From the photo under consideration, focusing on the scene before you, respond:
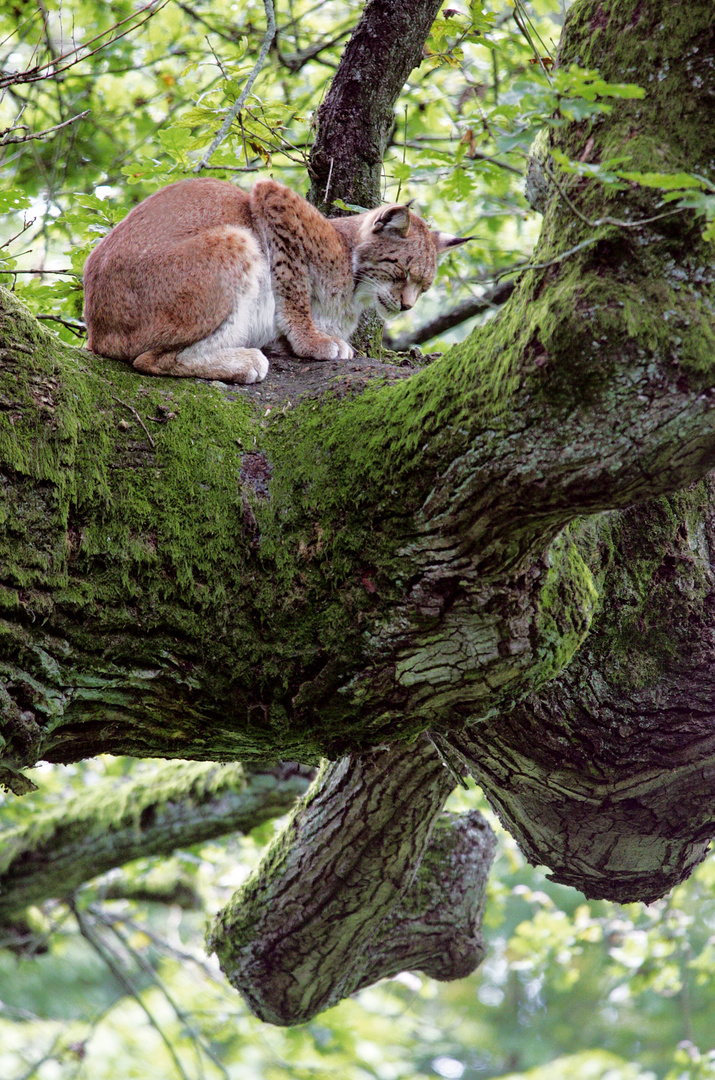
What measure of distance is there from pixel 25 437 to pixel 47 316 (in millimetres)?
1317

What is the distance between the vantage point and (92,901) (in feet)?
20.0

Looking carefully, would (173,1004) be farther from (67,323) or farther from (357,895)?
(67,323)

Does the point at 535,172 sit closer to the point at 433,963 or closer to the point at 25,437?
the point at 25,437

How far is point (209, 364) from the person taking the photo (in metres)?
2.92

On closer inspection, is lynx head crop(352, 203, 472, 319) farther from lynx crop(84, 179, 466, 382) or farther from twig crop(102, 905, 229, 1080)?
twig crop(102, 905, 229, 1080)

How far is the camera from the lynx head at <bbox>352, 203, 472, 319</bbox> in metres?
4.02

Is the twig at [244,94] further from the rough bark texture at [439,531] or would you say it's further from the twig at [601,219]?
the twig at [601,219]

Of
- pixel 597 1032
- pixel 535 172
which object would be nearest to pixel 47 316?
pixel 535 172

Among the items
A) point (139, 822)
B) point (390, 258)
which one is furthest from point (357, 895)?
point (390, 258)

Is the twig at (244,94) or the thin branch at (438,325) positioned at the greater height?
the twig at (244,94)

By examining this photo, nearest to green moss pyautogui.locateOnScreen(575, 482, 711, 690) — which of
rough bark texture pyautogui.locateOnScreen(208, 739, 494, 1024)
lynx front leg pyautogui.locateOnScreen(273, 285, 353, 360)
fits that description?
rough bark texture pyautogui.locateOnScreen(208, 739, 494, 1024)

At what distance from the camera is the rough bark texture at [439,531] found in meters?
1.87

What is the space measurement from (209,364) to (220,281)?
0.37 m

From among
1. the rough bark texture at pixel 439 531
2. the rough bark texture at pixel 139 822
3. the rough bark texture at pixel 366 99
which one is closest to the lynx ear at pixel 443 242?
the rough bark texture at pixel 366 99
